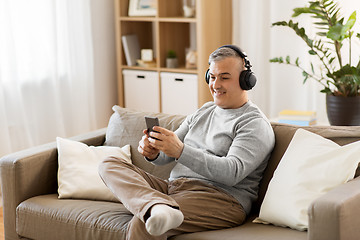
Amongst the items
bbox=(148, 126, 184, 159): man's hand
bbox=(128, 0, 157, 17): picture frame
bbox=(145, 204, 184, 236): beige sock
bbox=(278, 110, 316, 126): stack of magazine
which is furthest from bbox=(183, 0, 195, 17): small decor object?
bbox=(145, 204, 184, 236): beige sock

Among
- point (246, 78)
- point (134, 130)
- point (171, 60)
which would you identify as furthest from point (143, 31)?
point (246, 78)

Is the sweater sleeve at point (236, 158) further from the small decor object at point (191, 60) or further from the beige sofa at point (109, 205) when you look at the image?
the small decor object at point (191, 60)

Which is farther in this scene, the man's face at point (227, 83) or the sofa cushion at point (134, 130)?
the sofa cushion at point (134, 130)

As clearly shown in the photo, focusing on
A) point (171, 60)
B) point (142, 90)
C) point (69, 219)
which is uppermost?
point (171, 60)

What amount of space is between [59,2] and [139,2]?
0.66 meters

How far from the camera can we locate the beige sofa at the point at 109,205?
73.9 inches

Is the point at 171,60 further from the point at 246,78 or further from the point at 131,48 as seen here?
the point at 246,78

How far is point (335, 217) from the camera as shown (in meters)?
1.83

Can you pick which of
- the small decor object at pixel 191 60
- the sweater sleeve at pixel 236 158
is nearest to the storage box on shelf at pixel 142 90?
the small decor object at pixel 191 60

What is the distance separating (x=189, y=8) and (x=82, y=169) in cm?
204

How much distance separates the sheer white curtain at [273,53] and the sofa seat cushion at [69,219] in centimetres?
213

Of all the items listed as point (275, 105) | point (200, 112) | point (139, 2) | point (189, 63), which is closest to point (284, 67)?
point (275, 105)

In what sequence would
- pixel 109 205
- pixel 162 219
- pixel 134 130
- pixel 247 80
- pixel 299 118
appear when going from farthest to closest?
pixel 299 118, pixel 134 130, pixel 109 205, pixel 247 80, pixel 162 219

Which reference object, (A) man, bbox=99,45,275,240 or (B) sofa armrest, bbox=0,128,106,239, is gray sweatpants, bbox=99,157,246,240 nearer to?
(A) man, bbox=99,45,275,240
